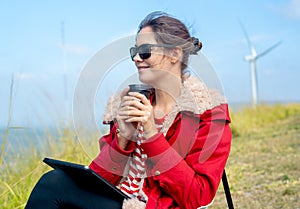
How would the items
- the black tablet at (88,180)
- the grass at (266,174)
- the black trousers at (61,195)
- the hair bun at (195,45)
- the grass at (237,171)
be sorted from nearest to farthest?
the black tablet at (88,180)
the black trousers at (61,195)
the hair bun at (195,45)
the grass at (237,171)
the grass at (266,174)

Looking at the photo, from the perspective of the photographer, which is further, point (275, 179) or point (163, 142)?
point (275, 179)

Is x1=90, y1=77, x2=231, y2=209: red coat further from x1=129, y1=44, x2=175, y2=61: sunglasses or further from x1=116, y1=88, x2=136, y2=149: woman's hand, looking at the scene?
x1=129, y1=44, x2=175, y2=61: sunglasses

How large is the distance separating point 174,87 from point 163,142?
10.7 inches

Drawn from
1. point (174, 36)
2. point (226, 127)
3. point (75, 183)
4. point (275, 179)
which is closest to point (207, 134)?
point (226, 127)

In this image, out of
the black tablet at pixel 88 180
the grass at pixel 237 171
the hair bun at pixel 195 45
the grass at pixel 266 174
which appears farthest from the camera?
the grass at pixel 266 174

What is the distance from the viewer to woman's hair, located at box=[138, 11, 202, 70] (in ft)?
5.33

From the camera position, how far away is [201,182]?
4.88 ft

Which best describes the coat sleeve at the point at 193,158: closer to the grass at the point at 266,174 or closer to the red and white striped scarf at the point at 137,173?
the red and white striped scarf at the point at 137,173

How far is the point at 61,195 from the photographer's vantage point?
161cm

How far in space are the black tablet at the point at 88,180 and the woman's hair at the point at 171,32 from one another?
1.69 feet

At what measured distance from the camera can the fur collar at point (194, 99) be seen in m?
1.56

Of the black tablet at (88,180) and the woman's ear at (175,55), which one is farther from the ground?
the woman's ear at (175,55)

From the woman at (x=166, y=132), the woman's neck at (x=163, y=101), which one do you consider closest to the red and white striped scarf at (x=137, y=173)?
the woman at (x=166, y=132)

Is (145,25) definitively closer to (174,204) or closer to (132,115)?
(132,115)
